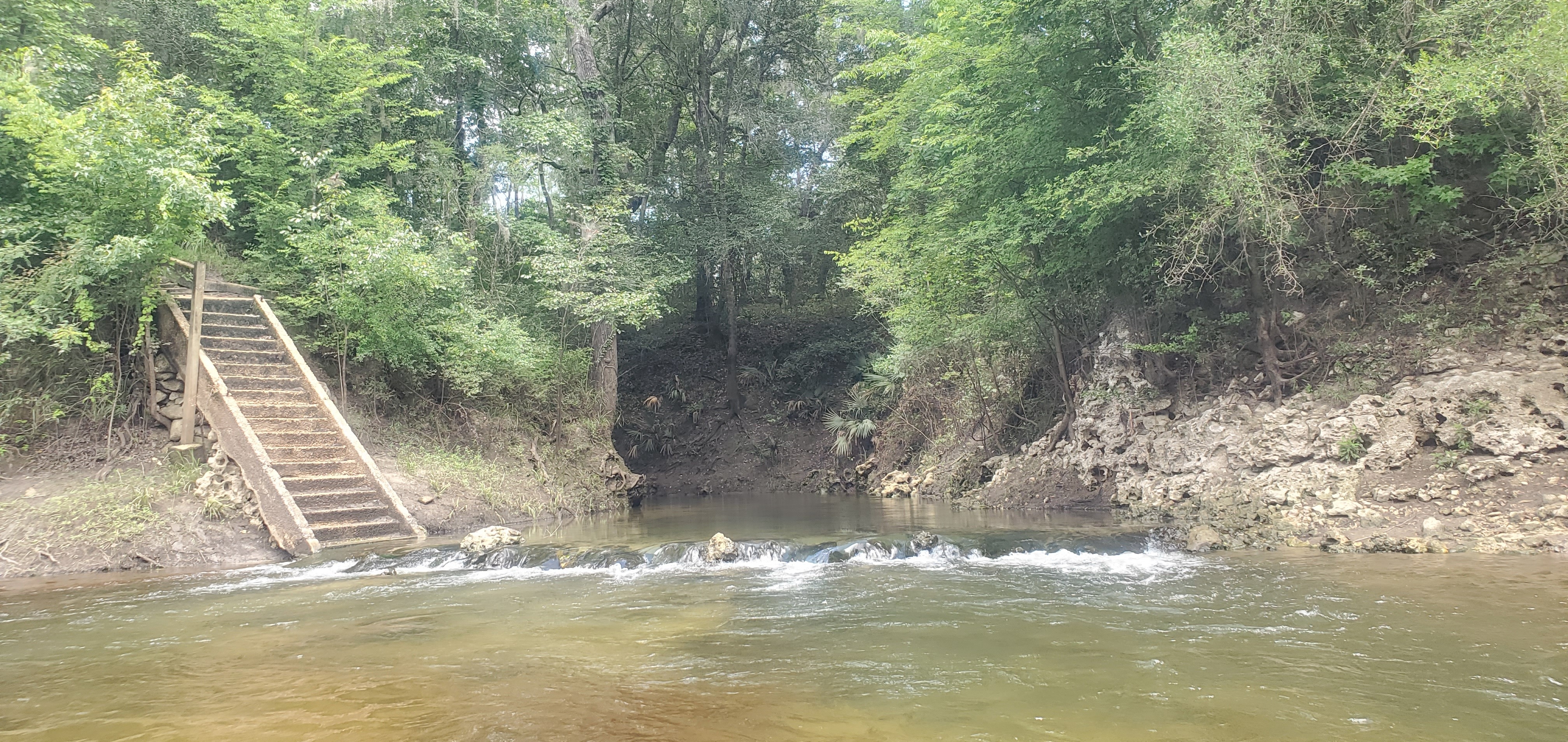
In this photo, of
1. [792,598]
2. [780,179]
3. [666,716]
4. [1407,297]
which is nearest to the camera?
[666,716]

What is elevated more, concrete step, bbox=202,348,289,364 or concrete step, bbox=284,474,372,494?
concrete step, bbox=202,348,289,364

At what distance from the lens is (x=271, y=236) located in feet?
48.2

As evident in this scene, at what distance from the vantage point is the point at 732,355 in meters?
25.5

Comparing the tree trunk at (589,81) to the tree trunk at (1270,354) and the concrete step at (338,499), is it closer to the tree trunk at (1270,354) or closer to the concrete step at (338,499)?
the concrete step at (338,499)

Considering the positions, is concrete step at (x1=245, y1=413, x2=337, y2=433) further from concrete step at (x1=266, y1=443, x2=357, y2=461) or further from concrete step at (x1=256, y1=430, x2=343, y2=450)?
concrete step at (x1=266, y1=443, x2=357, y2=461)

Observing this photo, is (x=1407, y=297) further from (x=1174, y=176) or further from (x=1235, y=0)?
(x=1235, y=0)

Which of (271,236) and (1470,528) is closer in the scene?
(1470,528)

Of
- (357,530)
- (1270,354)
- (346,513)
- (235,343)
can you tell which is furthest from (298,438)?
(1270,354)

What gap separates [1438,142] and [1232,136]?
2.34m

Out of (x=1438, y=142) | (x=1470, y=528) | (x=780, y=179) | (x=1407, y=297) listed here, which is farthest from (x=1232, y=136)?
(x=780, y=179)

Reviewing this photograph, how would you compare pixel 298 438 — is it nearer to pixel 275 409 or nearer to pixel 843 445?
pixel 275 409

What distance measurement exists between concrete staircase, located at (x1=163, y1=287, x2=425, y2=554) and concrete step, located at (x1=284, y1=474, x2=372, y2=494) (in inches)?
0.4

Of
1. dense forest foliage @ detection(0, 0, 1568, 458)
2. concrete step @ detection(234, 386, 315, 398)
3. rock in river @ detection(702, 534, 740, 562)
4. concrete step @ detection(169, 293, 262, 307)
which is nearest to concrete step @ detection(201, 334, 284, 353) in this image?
concrete step @ detection(169, 293, 262, 307)

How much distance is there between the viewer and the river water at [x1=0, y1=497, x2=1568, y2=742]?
4.31 m
